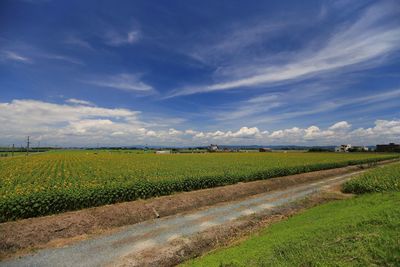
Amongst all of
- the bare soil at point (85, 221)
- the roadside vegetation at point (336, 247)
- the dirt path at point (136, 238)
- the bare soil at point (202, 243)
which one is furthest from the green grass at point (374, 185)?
the roadside vegetation at point (336, 247)

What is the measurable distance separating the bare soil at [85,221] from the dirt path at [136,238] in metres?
0.68

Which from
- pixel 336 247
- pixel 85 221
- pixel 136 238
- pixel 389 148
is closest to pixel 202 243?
pixel 136 238

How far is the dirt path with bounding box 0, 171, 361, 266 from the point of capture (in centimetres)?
912

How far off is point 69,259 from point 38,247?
2243mm

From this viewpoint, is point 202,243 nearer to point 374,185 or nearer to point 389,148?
point 374,185

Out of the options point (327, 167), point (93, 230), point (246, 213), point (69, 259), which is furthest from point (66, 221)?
point (327, 167)

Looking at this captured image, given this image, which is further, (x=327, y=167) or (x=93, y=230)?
(x=327, y=167)

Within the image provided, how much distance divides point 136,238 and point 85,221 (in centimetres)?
328

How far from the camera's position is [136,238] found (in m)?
11.2

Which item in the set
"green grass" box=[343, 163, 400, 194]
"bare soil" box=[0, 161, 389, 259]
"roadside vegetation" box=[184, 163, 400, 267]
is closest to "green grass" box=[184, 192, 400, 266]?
"roadside vegetation" box=[184, 163, 400, 267]

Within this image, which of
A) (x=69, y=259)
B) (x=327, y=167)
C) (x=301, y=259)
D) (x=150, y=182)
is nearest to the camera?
(x=301, y=259)

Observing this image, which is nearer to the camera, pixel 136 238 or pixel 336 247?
pixel 336 247

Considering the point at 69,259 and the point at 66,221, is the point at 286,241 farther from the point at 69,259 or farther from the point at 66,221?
the point at 66,221

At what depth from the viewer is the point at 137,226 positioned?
13000mm
